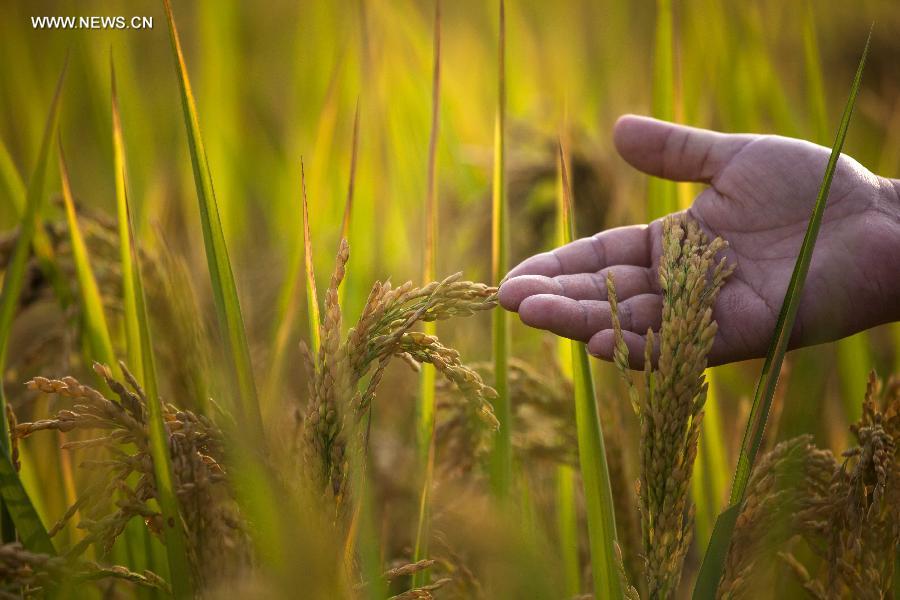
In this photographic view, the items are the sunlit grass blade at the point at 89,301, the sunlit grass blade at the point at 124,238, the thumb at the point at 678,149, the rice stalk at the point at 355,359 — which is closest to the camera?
the rice stalk at the point at 355,359

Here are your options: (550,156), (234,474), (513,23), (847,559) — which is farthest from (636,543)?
(513,23)

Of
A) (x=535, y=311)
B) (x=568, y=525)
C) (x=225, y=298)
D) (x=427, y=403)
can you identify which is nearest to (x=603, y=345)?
(x=535, y=311)

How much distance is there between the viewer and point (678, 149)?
1587 mm

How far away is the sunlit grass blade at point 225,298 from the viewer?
0.97 meters

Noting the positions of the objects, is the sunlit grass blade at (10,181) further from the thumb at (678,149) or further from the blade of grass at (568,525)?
the thumb at (678,149)

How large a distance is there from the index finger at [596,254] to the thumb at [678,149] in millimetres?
161

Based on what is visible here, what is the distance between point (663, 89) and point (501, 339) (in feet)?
2.47

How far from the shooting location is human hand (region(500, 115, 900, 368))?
50.9 inches

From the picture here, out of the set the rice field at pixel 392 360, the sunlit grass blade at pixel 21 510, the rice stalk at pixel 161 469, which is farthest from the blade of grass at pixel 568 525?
the sunlit grass blade at pixel 21 510

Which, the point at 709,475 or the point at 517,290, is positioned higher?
the point at 517,290

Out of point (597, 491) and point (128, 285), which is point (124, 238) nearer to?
point (128, 285)

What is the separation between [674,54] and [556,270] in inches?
23.2

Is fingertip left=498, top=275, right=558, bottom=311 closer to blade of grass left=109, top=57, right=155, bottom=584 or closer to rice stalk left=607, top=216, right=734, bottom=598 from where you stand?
rice stalk left=607, top=216, right=734, bottom=598

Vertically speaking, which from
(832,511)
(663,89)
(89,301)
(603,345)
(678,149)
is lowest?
(832,511)
